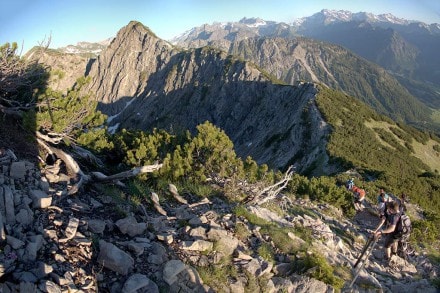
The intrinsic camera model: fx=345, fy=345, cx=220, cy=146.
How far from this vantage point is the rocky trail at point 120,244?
5.89m

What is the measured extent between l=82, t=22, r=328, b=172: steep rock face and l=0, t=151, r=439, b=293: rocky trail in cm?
1143

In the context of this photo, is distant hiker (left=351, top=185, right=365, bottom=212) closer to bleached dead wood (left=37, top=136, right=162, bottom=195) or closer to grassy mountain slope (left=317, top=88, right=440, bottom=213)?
grassy mountain slope (left=317, top=88, right=440, bottom=213)

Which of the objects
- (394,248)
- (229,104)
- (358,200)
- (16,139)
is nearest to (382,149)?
(358,200)

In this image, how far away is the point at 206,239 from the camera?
822 cm

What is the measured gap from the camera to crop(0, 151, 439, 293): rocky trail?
5.89 metres

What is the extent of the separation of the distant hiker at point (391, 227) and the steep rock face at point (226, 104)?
12.3 m

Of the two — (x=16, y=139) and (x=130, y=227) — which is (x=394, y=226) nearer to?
(x=130, y=227)

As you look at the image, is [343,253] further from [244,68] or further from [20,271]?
[244,68]

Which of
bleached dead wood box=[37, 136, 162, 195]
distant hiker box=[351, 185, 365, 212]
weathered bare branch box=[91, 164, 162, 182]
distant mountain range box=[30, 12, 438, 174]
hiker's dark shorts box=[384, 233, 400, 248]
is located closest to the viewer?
bleached dead wood box=[37, 136, 162, 195]

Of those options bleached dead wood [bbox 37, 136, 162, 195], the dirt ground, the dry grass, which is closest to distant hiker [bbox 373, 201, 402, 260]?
bleached dead wood [bbox 37, 136, 162, 195]

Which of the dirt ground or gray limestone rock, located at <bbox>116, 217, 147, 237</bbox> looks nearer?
gray limestone rock, located at <bbox>116, 217, 147, 237</bbox>

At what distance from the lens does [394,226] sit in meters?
12.5

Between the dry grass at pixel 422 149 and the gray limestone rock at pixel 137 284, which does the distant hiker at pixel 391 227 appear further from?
the dry grass at pixel 422 149

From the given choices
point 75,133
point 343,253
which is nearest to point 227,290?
point 343,253
